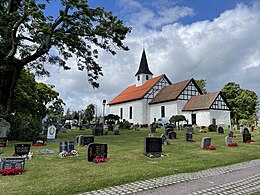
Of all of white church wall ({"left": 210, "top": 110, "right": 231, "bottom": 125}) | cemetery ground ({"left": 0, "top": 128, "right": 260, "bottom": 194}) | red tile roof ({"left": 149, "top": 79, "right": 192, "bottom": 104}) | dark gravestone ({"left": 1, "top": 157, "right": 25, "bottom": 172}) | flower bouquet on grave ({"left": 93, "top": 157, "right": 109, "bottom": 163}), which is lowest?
cemetery ground ({"left": 0, "top": 128, "right": 260, "bottom": 194})

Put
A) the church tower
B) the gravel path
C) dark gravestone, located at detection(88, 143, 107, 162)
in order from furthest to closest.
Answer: the church tower, dark gravestone, located at detection(88, 143, 107, 162), the gravel path

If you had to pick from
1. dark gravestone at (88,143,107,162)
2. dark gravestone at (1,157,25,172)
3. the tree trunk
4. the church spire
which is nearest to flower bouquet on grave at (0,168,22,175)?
dark gravestone at (1,157,25,172)

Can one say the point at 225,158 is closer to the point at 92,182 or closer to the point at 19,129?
the point at 92,182

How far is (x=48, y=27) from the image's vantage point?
15.2 metres

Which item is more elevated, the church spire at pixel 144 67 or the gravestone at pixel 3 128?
the church spire at pixel 144 67

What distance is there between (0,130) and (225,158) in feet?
47.7

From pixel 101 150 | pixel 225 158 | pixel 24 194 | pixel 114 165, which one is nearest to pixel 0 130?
pixel 101 150

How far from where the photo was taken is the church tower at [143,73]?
5506 centimetres

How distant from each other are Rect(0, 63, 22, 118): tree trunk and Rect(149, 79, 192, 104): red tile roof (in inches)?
1115

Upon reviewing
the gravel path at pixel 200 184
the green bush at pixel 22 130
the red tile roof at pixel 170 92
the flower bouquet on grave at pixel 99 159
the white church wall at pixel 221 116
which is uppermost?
the red tile roof at pixel 170 92

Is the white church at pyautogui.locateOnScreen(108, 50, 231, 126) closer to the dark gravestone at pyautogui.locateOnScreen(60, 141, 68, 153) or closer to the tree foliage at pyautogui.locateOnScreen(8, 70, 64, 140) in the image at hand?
the tree foliage at pyautogui.locateOnScreen(8, 70, 64, 140)

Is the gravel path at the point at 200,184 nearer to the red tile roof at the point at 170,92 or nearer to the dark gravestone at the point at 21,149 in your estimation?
the dark gravestone at the point at 21,149

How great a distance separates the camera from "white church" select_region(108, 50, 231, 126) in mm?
37688

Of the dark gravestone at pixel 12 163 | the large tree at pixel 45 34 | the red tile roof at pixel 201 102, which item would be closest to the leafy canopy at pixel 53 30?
the large tree at pixel 45 34
